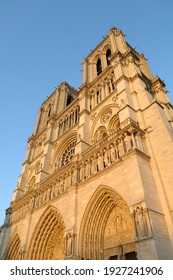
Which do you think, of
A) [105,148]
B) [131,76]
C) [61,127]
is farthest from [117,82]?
[61,127]

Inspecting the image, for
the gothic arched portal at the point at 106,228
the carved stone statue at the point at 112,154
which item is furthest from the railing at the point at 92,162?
the gothic arched portal at the point at 106,228

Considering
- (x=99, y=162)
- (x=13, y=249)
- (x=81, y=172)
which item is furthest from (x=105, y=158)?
(x=13, y=249)

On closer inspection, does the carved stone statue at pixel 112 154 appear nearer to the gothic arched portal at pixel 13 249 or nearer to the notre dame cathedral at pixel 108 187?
the notre dame cathedral at pixel 108 187

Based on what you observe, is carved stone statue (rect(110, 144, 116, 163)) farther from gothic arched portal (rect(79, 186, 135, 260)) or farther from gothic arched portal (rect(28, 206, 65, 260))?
gothic arched portal (rect(28, 206, 65, 260))

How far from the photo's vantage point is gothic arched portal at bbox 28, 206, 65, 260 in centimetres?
1165

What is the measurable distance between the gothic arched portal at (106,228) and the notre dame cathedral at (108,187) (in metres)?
0.04

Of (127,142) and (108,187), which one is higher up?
(127,142)

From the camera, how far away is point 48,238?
1188 cm

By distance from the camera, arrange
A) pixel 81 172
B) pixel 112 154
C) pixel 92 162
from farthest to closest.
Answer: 1. pixel 81 172
2. pixel 92 162
3. pixel 112 154

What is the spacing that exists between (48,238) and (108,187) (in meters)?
5.81

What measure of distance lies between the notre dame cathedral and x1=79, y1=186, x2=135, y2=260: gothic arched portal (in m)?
0.04

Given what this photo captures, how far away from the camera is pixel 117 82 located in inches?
520

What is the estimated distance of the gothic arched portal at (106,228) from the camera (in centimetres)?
816

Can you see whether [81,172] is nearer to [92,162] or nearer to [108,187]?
[92,162]
